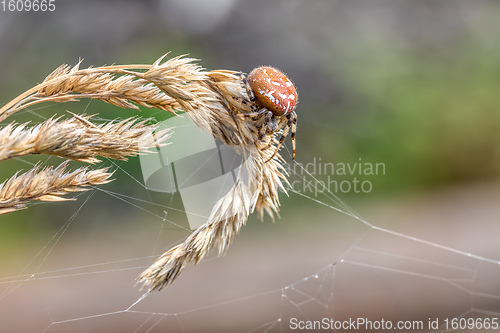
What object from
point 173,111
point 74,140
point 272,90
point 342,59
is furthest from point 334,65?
point 74,140

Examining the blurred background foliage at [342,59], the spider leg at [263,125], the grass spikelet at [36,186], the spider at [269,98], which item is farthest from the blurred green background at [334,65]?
the grass spikelet at [36,186]

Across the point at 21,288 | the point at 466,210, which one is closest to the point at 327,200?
the point at 466,210

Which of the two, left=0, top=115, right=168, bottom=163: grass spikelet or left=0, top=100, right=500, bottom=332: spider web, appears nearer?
left=0, top=115, right=168, bottom=163: grass spikelet

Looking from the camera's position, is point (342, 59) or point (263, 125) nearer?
point (263, 125)

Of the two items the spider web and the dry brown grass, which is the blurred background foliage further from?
the dry brown grass

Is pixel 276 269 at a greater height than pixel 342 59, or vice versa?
pixel 342 59

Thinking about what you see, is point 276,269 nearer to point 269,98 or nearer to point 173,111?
point 269,98

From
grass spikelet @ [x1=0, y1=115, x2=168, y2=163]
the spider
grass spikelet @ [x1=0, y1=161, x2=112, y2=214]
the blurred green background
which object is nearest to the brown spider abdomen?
the spider
